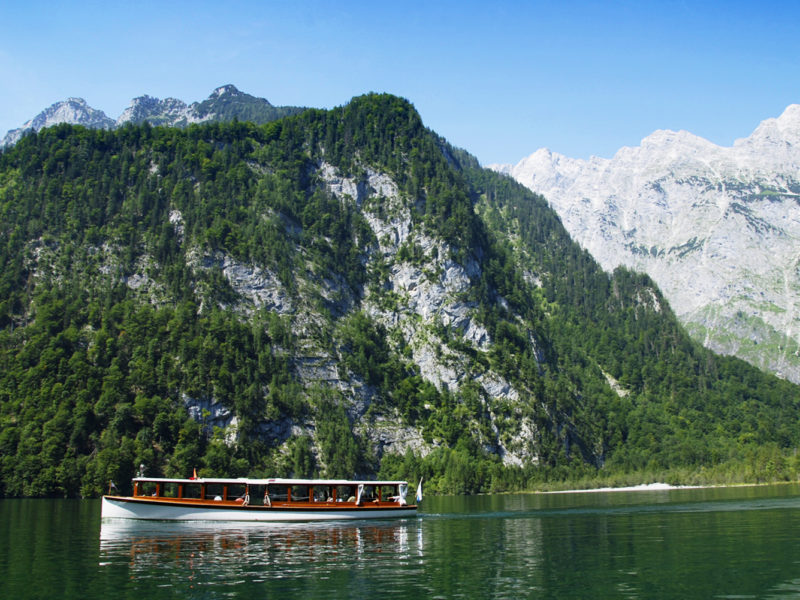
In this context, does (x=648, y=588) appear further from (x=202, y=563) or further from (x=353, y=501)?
(x=353, y=501)

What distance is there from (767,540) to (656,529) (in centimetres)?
1522

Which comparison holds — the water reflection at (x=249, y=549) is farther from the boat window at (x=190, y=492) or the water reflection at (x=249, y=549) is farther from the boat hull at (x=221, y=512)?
the boat window at (x=190, y=492)

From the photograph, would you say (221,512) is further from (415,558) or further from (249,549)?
(415,558)

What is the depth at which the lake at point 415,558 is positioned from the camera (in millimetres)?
46156

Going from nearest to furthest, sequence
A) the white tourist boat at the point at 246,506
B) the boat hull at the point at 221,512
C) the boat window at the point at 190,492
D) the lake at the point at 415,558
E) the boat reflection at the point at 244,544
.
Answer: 1. the lake at the point at 415,558
2. the boat reflection at the point at 244,544
3. the boat hull at the point at 221,512
4. the white tourist boat at the point at 246,506
5. the boat window at the point at 190,492

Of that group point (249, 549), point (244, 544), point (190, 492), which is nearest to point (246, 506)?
point (190, 492)

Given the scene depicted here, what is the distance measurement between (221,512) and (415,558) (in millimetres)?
41831

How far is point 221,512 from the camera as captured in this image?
3730 inches

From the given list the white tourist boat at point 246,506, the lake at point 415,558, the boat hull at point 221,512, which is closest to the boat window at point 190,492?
the white tourist boat at point 246,506

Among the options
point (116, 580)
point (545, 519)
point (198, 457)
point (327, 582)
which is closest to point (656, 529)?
point (545, 519)

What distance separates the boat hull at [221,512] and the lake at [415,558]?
1546mm

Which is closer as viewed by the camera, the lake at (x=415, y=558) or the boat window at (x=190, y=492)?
the lake at (x=415, y=558)

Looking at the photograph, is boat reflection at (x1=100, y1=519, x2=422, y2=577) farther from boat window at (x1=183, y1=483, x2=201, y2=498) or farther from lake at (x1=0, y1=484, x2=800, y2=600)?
boat window at (x1=183, y1=483, x2=201, y2=498)

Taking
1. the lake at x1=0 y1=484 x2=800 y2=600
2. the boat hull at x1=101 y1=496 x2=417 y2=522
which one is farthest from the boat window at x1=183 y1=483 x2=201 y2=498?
the lake at x1=0 y1=484 x2=800 y2=600
